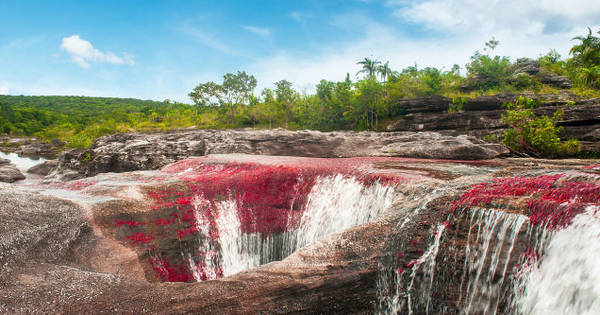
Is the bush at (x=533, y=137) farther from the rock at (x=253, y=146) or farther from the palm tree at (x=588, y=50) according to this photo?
the palm tree at (x=588, y=50)

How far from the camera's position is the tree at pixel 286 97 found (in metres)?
63.6

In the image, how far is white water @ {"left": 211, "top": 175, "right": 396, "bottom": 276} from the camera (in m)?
9.12

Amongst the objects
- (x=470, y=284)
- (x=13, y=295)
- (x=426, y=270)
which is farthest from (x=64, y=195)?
(x=470, y=284)

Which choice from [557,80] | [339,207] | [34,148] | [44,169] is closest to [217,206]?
[339,207]

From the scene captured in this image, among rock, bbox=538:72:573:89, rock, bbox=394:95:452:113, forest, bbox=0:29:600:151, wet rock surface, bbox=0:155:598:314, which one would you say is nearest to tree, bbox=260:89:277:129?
forest, bbox=0:29:600:151

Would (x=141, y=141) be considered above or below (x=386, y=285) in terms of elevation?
above

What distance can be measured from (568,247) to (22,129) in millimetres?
116716

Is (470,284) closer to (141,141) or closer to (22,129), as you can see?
(141,141)

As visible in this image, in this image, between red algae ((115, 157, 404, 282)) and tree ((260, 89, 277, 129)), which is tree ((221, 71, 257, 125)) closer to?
tree ((260, 89, 277, 129))

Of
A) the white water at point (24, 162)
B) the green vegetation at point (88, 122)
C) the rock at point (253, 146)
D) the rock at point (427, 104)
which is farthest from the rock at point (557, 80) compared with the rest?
the white water at point (24, 162)

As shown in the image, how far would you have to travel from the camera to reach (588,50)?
1773 inches

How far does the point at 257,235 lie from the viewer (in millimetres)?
9898

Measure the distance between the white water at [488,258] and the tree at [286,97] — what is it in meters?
58.8

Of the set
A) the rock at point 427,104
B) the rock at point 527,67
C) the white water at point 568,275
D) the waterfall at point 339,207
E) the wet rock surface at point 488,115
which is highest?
the rock at point 527,67
